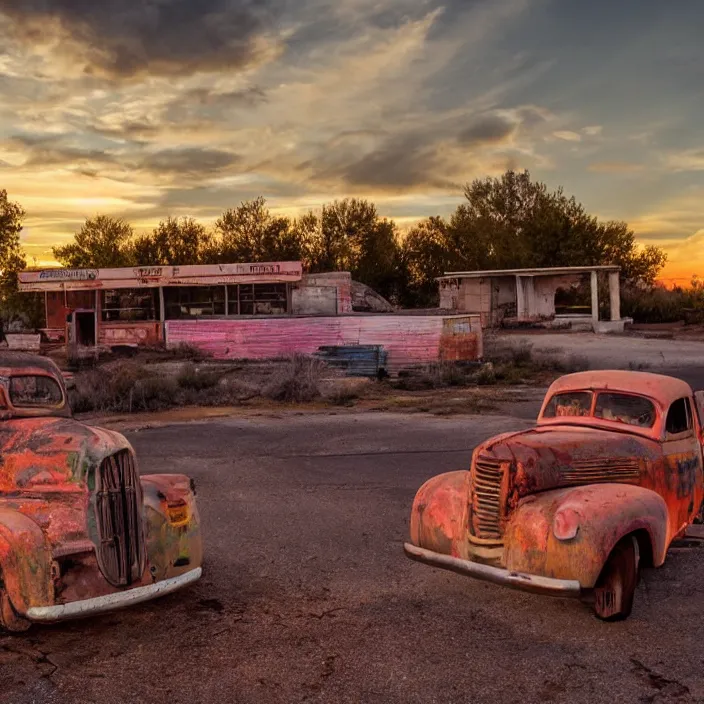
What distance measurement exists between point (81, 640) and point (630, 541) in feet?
12.8

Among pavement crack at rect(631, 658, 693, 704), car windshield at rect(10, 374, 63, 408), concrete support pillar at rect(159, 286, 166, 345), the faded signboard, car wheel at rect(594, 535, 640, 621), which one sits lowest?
pavement crack at rect(631, 658, 693, 704)

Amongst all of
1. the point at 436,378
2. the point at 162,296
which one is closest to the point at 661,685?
the point at 436,378

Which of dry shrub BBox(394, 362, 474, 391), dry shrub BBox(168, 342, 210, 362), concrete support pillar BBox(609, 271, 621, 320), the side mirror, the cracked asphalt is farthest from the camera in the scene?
concrete support pillar BBox(609, 271, 621, 320)

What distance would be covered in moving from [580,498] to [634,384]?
1646 mm

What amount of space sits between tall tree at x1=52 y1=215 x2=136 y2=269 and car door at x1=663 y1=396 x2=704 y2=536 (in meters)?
53.7

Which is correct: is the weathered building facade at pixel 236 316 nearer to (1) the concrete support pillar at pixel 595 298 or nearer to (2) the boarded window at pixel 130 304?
(2) the boarded window at pixel 130 304

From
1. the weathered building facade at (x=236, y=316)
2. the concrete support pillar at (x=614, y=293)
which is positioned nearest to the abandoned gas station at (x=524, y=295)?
the concrete support pillar at (x=614, y=293)

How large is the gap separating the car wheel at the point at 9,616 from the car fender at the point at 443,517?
9.61 ft

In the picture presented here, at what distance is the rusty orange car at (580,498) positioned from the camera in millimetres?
5020

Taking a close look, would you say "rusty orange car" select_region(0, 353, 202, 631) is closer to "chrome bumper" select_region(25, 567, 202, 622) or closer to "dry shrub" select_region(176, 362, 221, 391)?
"chrome bumper" select_region(25, 567, 202, 622)

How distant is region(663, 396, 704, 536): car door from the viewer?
243 inches

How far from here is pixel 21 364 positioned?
→ 5.98 metres

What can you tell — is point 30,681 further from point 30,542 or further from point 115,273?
point 115,273

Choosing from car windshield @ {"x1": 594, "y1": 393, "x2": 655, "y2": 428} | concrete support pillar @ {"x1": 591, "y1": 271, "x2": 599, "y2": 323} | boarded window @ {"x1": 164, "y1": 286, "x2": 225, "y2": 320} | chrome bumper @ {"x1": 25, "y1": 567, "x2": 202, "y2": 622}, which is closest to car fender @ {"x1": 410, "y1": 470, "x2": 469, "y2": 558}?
car windshield @ {"x1": 594, "y1": 393, "x2": 655, "y2": 428}
